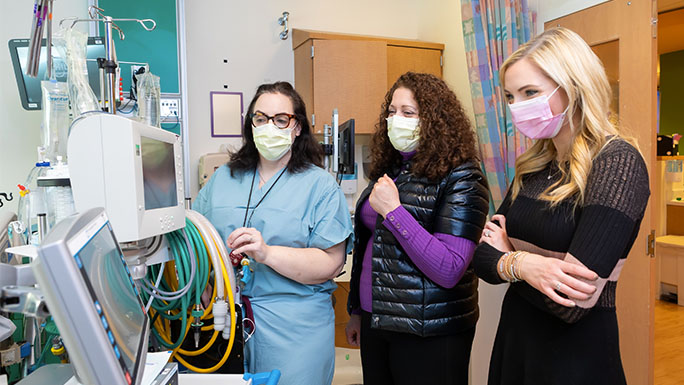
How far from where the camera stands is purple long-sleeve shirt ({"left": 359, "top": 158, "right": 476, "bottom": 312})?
140 cm

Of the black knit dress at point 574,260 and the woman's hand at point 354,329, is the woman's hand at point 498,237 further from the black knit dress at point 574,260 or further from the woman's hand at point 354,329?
the woman's hand at point 354,329

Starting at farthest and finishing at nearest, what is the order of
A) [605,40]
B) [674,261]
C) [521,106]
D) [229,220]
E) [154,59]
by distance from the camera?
[674,261] → [154,59] → [605,40] → [229,220] → [521,106]

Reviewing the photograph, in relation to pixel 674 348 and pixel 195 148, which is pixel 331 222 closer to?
pixel 195 148

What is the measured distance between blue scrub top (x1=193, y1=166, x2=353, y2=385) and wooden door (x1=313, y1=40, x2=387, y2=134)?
1.66 m

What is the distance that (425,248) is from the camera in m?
1.40

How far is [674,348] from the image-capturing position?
3.34m

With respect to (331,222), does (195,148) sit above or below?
above

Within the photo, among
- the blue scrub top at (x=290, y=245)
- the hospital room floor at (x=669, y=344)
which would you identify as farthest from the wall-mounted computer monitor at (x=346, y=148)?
the hospital room floor at (x=669, y=344)

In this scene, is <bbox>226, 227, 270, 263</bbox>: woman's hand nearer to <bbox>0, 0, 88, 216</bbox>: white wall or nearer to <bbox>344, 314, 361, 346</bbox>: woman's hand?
<bbox>344, 314, 361, 346</bbox>: woman's hand

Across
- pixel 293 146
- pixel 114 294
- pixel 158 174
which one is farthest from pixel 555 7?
pixel 114 294

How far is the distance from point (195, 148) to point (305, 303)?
6.80 feet

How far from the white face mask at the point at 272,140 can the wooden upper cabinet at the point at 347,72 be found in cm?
164

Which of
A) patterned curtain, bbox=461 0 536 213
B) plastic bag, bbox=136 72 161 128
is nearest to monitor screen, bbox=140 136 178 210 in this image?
plastic bag, bbox=136 72 161 128

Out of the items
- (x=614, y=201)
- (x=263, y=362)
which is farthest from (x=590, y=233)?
(x=263, y=362)
